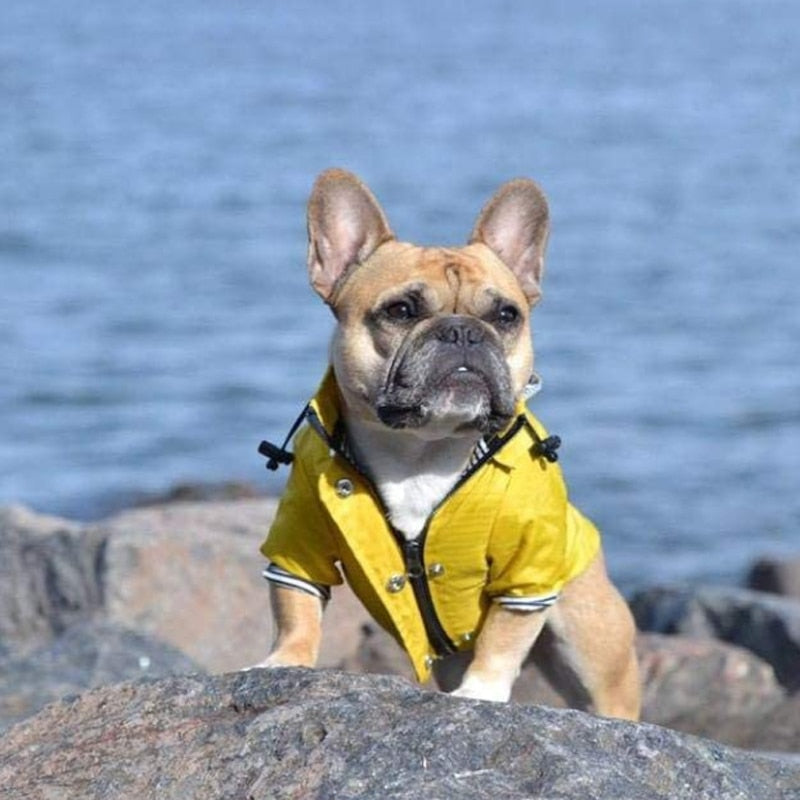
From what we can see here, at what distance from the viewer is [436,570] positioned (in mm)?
6418

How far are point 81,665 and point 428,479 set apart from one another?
7.36 feet

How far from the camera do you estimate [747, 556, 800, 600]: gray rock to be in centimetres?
1418

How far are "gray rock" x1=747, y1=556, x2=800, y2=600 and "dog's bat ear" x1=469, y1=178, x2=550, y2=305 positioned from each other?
7409mm

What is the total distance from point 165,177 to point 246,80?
19231mm

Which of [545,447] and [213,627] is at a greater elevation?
[545,447]

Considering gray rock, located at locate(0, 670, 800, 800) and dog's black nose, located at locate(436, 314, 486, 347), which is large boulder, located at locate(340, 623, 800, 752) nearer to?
dog's black nose, located at locate(436, 314, 486, 347)

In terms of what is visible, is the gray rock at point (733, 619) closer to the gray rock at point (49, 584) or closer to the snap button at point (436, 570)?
the gray rock at point (49, 584)

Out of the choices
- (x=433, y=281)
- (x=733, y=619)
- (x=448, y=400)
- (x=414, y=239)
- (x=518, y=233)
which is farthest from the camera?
(x=414, y=239)

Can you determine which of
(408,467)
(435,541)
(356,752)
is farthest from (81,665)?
(356,752)

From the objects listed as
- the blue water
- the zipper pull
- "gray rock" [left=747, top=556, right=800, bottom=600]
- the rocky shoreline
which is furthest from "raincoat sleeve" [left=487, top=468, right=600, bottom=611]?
the blue water

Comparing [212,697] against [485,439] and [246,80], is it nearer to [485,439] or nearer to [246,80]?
[485,439]

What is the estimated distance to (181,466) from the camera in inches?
714

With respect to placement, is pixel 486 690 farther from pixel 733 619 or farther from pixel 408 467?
pixel 733 619

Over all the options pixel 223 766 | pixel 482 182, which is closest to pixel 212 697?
pixel 223 766
